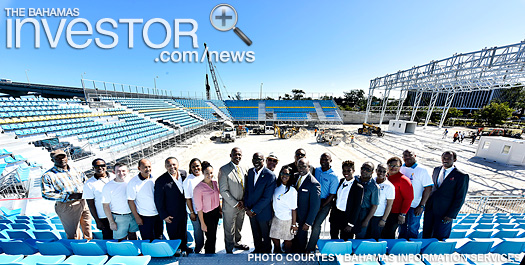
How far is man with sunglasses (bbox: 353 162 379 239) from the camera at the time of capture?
8.51ft

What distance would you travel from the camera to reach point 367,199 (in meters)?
2.64

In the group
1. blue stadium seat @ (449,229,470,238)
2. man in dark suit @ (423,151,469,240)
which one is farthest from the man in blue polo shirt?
blue stadium seat @ (449,229,470,238)

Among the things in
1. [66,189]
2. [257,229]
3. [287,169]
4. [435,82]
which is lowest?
[257,229]

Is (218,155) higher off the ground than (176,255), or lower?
lower

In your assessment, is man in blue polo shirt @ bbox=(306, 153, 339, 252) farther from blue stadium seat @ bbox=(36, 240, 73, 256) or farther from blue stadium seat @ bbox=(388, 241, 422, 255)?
blue stadium seat @ bbox=(36, 240, 73, 256)

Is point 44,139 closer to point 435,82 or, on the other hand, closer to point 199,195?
point 199,195

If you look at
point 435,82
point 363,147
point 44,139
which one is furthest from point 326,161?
point 435,82

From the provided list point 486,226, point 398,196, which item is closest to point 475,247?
point 398,196

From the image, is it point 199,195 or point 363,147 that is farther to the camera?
point 363,147

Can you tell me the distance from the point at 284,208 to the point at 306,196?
0.38 meters

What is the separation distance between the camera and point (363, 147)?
1590cm

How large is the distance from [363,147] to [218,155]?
12.6 meters

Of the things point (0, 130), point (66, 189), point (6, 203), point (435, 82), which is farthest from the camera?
point (435, 82)

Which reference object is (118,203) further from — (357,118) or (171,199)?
(357,118)
